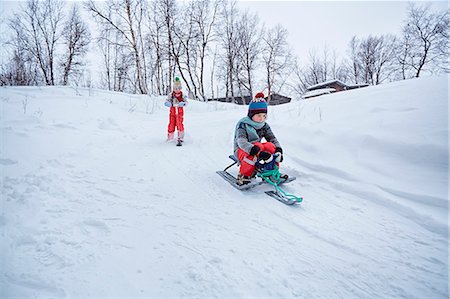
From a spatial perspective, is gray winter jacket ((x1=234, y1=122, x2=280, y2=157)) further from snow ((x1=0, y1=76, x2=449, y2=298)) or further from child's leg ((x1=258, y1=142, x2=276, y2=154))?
snow ((x1=0, y1=76, x2=449, y2=298))

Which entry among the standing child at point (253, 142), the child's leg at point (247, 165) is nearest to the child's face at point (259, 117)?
the standing child at point (253, 142)

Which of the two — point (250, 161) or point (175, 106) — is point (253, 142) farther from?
point (175, 106)

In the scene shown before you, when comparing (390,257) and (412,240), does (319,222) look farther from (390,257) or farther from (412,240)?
(412,240)

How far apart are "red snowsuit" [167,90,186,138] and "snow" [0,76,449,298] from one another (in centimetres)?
116

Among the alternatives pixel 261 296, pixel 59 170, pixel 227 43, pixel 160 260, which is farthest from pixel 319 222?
pixel 227 43

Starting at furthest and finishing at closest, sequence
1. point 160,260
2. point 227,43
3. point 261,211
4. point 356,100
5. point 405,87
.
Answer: point 227,43
point 356,100
point 405,87
point 261,211
point 160,260

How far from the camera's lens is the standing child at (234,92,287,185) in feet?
9.28

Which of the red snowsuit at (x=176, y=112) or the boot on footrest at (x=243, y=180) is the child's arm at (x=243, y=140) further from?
the red snowsuit at (x=176, y=112)

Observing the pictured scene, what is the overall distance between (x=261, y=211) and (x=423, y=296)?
134 cm

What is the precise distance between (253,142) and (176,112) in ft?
10.1

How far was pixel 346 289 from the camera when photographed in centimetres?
139

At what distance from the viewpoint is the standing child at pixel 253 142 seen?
283cm

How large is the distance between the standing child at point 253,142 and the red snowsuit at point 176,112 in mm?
2527

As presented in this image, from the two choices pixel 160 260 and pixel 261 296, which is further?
pixel 160 260
